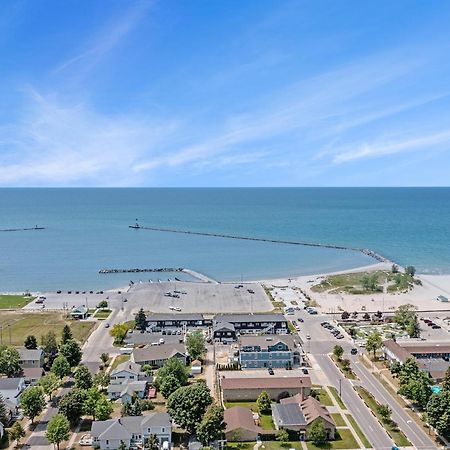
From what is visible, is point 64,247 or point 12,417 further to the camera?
point 64,247

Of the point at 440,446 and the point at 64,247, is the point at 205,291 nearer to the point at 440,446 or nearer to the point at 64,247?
the point at 440,446

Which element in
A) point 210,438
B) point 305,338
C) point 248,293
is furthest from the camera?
point 248,293

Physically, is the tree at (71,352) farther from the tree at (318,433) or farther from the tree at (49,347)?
the tree at (318,433)

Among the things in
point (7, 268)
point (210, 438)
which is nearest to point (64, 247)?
point (7, 268)

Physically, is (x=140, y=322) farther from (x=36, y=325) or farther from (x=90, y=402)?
(x=90, y=402)

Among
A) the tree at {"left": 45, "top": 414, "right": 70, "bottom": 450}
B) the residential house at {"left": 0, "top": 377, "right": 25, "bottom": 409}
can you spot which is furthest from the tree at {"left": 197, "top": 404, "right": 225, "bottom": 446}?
the residential house at {"left": 0, "top": 377, "right": 25, "bottom": 409}

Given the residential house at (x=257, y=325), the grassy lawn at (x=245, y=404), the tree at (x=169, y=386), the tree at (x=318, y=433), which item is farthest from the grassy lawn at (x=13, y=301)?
the tree at (x=318, y=433)

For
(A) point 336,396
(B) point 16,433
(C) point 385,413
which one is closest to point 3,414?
(B) point 16,433
